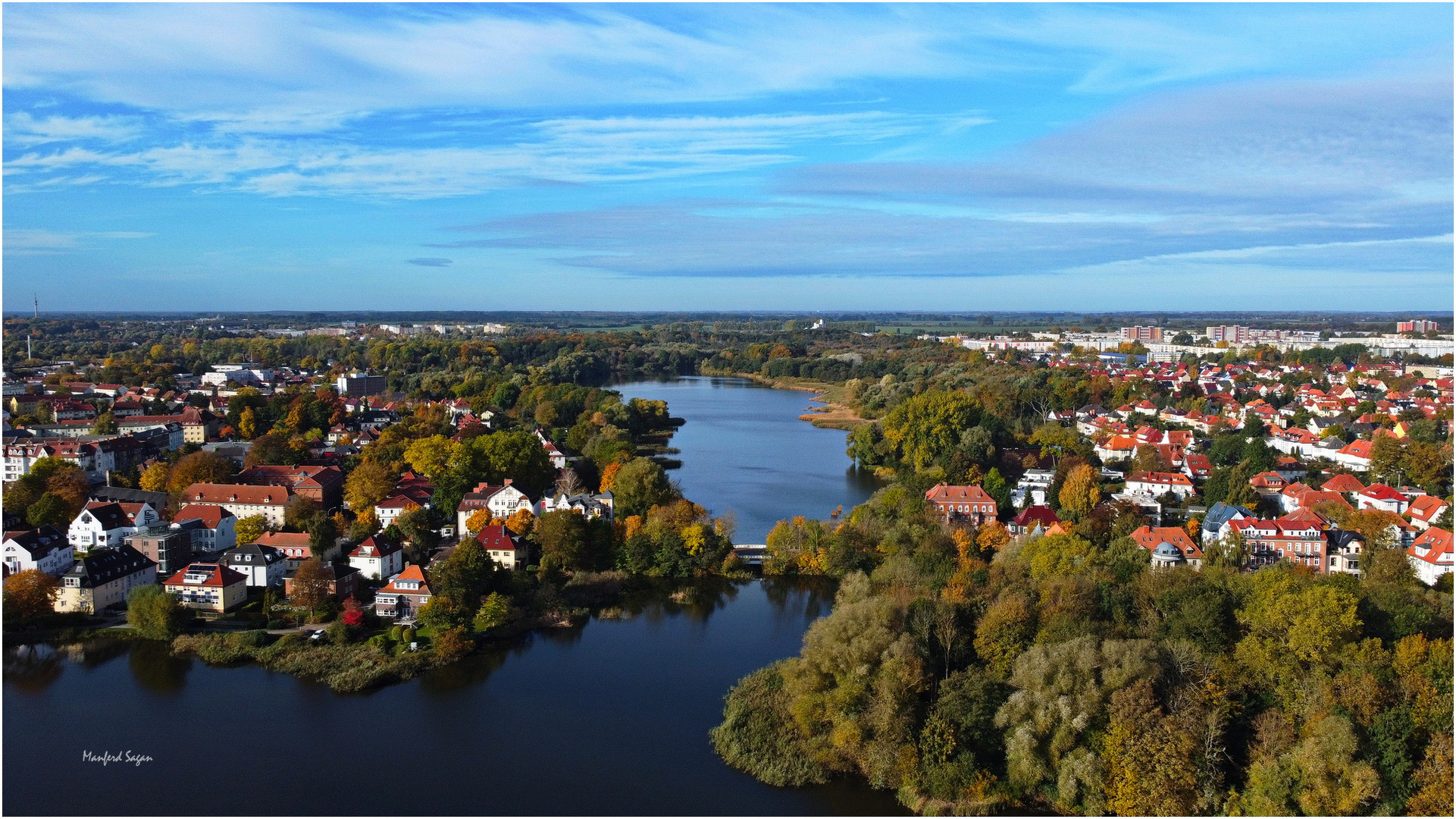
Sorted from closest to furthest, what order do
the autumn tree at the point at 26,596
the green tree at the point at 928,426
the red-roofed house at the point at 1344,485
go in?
the autumn tree at the point at 26,596
the red-roofed house at the point at 1344,485
the green tree at the point at 928,426

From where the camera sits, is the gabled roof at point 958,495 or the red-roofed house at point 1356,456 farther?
the red-roofed house at point 1356,456

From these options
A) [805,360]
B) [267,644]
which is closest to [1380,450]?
[267,644]

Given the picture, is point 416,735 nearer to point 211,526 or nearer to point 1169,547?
point 211,526

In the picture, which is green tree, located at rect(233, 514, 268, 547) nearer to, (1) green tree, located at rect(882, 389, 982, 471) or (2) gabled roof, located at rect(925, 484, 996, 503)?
(2) gabled roof, located at rect(925, 484, 996, 503)

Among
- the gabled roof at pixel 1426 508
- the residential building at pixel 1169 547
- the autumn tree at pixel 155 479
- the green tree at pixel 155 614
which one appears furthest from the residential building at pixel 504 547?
the gabled roof at pixel 1426 508

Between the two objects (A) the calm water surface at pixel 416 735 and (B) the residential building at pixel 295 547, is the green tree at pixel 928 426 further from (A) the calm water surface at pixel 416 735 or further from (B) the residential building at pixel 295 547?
(B) the residential building at pixel 295 547

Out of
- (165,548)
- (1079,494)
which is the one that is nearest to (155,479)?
(165,548)


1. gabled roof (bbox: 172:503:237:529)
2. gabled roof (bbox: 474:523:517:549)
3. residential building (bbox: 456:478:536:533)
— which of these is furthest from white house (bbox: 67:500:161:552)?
gabled roof (bbox: 474:523:517:549)
